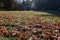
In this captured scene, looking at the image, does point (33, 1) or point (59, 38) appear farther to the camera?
point (33, 1)

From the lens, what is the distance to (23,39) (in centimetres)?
367

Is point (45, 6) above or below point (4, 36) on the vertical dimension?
below

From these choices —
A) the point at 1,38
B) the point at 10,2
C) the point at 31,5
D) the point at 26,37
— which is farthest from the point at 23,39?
the point at 31,5

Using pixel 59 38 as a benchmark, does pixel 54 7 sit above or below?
below

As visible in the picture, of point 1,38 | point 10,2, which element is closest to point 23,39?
point 1,38

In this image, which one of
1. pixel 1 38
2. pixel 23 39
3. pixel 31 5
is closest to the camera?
pixel 23 39

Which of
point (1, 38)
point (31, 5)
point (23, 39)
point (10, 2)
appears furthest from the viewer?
point (31, 5)

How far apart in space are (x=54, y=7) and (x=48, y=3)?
0.99 meters

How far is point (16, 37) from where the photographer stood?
393 cm

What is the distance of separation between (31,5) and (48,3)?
7.09 ft

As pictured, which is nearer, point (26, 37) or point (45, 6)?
point (26, 37)

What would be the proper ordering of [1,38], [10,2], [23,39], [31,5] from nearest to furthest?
[23,39]
[1,38]
[10,2]
[31,5]

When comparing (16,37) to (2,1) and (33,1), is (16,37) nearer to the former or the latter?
(2,1)

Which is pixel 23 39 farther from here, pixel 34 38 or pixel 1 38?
pixel 1 38
